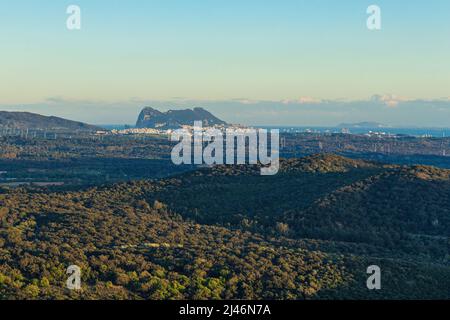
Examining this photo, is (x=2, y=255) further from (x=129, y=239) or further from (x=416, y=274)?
(x=416, y=274)

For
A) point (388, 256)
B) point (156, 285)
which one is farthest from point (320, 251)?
point (156, 285)

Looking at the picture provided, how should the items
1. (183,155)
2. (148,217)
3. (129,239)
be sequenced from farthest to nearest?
(183,155), (148,217), (129,239)

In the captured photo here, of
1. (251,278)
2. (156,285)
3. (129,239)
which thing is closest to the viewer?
(156,285)

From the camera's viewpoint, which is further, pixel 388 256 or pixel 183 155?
pixel 183 155

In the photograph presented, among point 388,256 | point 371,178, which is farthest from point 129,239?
point 371,178
